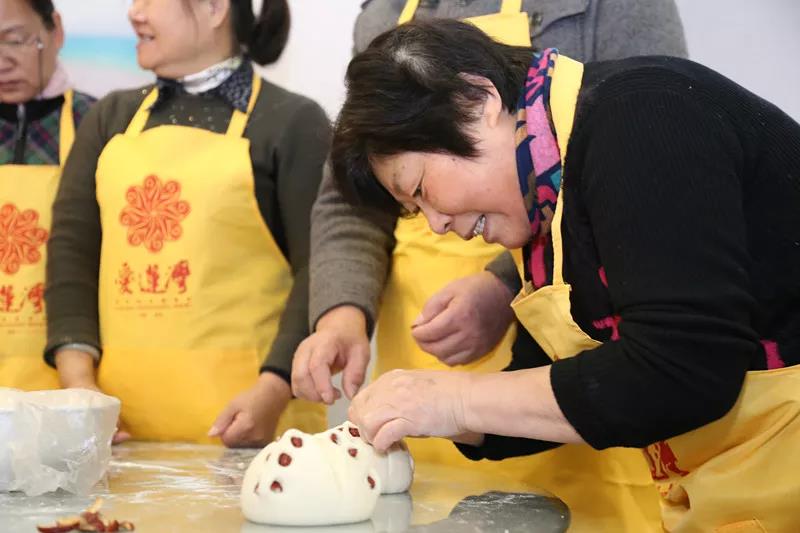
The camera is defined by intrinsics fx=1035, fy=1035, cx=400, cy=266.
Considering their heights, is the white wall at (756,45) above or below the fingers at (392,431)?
above

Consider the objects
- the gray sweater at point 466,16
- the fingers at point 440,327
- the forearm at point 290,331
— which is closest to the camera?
the fingers at point 440,327

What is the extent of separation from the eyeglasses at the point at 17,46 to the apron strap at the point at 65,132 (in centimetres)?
12

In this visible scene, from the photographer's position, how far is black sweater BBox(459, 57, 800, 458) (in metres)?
0.83

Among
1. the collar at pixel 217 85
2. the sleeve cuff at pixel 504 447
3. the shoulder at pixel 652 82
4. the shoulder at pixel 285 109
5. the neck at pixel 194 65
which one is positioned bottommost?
the sleeve cuff at pixel 504 447

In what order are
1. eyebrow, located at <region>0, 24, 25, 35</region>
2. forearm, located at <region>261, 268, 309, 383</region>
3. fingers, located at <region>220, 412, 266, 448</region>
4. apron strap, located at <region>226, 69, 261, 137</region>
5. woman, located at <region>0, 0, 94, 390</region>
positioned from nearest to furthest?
fingers, located at <region>220, 412, 266, 448</region>
forearm, located at <region>261, 268, 309, 383</region>
apron strap, located at <region>226, 69, 261, 137</region>
woman, located at <region>0, 0, 94, 390</region>
eyebrow, located at <region>0, 24, 25, 35</region>

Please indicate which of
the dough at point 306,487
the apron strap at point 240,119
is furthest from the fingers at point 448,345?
the apron strap at point 240,119

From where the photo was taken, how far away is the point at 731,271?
0.83m

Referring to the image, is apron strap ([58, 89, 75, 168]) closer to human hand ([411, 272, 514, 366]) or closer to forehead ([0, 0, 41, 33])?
forehead ([0, 0, 41, 33])

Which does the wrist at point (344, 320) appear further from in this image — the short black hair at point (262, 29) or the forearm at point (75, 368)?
the short black hair at point (262, 29)

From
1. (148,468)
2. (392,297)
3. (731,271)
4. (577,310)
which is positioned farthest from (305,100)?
(731,271)

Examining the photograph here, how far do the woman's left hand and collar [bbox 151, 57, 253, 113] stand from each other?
960 millimetres

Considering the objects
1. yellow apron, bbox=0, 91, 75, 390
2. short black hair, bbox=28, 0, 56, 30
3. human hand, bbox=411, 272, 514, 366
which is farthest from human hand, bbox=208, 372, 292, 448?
short black hair, bbox=28, 0, 56, 30

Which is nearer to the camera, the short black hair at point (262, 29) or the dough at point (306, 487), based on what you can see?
the dough at point (306, 487)

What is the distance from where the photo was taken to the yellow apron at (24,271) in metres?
1.90
